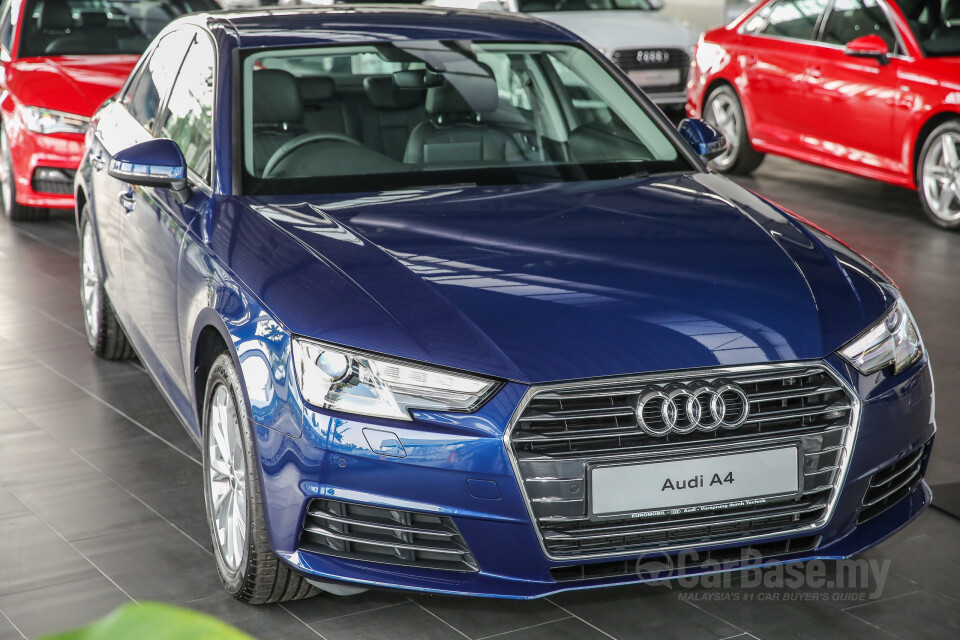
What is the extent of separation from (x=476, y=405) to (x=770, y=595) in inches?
41.6

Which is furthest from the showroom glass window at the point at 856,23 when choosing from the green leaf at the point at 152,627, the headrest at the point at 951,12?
the green leaf at the point at 152,627

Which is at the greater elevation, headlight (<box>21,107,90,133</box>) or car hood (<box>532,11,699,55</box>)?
car hood (<box>532,11,699,55</box>)

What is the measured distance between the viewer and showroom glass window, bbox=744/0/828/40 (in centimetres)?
845

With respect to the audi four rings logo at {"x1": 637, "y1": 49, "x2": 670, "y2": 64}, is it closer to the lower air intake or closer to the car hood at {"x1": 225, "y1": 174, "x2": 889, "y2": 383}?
the car hood at {"x1": 225, "y1": 174, "x2": 889, "y2": 383}

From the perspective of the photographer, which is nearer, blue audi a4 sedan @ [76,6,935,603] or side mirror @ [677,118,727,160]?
blue audi a4 sedan @ [76,6,935,603]

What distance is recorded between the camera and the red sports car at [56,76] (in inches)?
290

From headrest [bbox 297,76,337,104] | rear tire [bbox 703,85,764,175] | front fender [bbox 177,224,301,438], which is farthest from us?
rear tire [bbox 703,85,764,175]

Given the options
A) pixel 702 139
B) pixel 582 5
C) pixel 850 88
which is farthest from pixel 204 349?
pixel 582 5

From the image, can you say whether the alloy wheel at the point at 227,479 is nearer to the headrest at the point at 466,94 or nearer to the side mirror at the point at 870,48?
the headrest at the point at 466,94

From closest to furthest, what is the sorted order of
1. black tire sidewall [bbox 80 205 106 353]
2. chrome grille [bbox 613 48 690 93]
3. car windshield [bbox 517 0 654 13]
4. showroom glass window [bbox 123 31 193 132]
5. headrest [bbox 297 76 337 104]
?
headrest [bbox 297 76 337 104]
showroom glass window [bbox 123 31 193 132]
black tire sidewall [bbox 80 205 106 353]
chrome grille [bbox 613 48 690 93]
car windshield [bbox 517 0 654 13]

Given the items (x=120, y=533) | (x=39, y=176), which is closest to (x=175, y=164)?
(x=120, y=533)

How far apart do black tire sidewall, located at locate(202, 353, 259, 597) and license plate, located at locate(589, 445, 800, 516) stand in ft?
2.61

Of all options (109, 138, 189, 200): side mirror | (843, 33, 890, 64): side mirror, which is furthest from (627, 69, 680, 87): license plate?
(109, 138, 189, 200): side mirror

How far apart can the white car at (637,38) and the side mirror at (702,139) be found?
6778 mm
